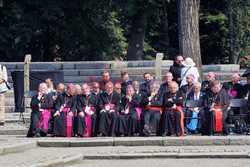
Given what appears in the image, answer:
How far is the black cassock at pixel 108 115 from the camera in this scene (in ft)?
44.2

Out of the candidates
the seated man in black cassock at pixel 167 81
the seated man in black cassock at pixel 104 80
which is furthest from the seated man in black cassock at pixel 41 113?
the seated man in black cassock at pixel 167 81

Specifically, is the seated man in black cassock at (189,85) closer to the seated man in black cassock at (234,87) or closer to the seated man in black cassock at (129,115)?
the seated man in black cassock at (234,87)

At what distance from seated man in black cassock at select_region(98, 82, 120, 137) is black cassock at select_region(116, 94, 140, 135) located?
0.16 meters

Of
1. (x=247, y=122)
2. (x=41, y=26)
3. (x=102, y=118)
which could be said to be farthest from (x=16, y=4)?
(x=247, y=122)

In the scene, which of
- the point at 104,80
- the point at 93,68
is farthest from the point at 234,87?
the point at 93,68

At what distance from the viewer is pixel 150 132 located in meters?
12.9

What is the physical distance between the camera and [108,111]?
13781mm

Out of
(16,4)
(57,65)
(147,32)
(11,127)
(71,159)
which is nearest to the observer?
(71,159)

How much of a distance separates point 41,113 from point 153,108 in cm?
297

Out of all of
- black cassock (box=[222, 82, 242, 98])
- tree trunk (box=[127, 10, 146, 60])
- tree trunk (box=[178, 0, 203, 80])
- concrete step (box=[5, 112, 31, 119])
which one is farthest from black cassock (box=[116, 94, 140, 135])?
tree trunk (box=[127, 10, 146, 60])

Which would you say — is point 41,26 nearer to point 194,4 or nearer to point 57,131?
point 194,4

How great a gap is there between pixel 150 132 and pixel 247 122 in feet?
7.72

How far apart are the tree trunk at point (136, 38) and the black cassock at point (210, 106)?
1549 centimetres

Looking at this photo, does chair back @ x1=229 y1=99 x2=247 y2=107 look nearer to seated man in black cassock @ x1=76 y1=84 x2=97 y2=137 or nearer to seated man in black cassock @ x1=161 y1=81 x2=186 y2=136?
seated man in black cassock @ x1=161 y1=81 x2=186 y2=136
